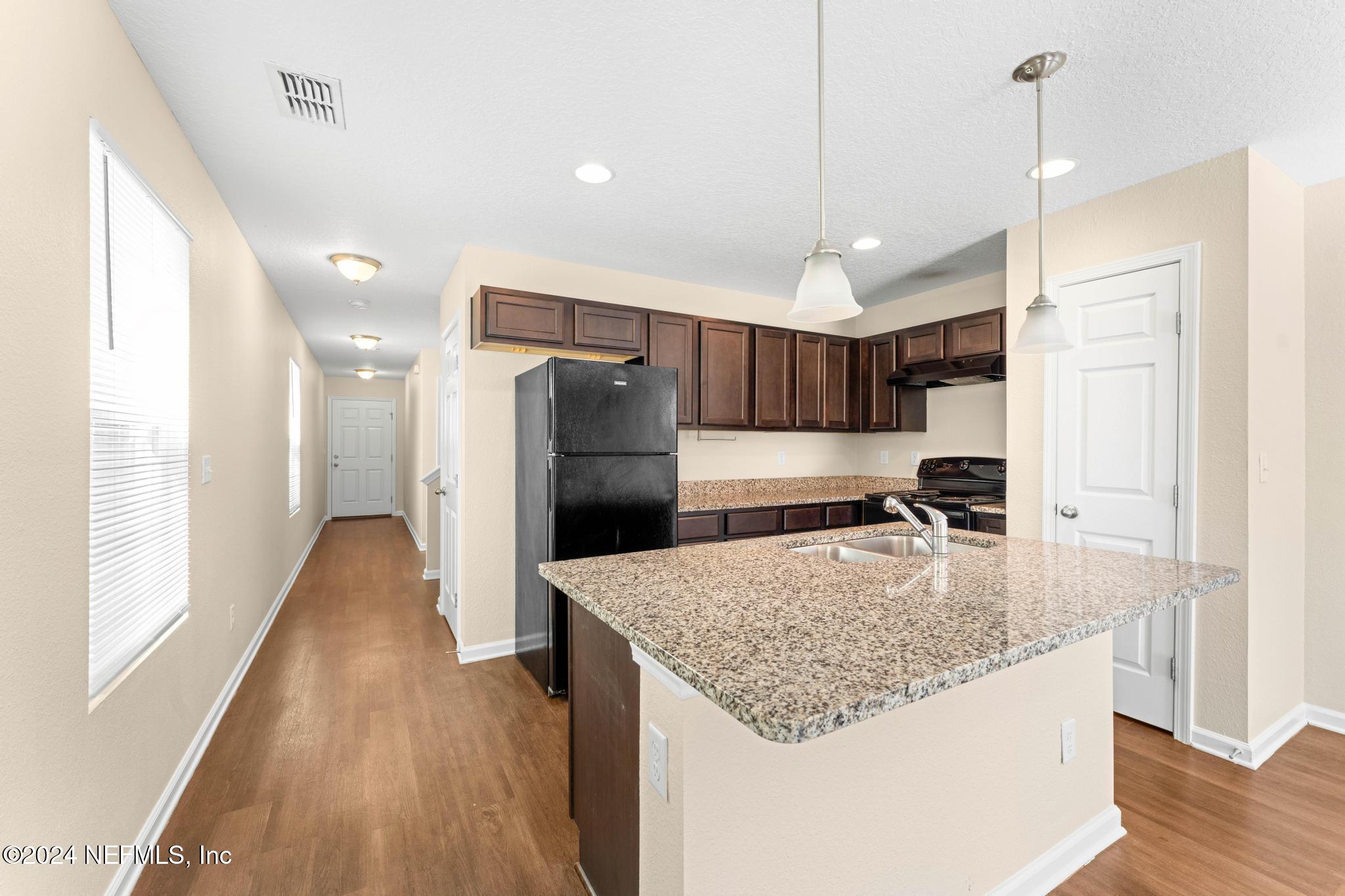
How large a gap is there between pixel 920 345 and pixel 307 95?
3.69m

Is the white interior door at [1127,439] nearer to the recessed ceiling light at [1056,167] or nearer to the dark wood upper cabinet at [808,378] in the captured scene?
the recessed ceiling light at [1056,167]

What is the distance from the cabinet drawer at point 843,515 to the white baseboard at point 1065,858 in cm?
241

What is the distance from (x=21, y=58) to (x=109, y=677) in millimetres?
1542

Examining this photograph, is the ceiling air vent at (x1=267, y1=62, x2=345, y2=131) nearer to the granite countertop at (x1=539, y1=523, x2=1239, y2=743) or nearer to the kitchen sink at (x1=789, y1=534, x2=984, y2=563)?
the granite countertop at (x1=539, y1=523, x2=1239, y2=743)

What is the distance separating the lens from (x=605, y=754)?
4.98 feet

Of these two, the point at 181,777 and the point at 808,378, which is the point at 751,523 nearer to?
the point at 808,378

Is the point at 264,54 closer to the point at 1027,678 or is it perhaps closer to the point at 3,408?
the point at 3,408

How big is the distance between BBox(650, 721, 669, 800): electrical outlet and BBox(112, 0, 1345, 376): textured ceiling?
182cm

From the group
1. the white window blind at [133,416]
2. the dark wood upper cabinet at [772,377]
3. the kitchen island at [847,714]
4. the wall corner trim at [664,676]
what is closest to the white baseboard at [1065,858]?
the kitchen island at [847,714]

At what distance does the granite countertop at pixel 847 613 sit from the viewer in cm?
83

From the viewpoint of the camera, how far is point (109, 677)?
167 cm

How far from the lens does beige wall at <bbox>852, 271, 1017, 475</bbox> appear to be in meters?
3.98

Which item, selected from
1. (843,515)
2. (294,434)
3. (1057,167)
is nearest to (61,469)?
(1057,167)

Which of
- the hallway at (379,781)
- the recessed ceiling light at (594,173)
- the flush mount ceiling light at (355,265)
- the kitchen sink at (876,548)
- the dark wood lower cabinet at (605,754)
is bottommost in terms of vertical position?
the hallway at (379,781)
